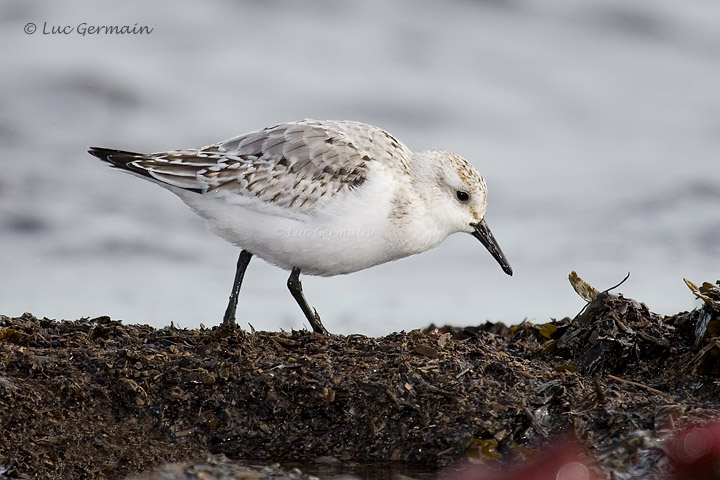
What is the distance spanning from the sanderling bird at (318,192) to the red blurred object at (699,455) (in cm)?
362

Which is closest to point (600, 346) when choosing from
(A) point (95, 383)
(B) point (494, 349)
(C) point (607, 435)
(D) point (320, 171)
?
(B) point (494, 349)

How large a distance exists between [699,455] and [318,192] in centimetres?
389

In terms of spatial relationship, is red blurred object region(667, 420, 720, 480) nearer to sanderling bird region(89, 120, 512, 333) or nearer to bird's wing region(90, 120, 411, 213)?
sanderling bird region(89, 120, 512, 333)

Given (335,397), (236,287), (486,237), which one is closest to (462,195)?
(486,237)

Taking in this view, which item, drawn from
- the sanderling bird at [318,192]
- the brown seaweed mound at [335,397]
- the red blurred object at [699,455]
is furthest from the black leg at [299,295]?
the red blurred object at [699,455]

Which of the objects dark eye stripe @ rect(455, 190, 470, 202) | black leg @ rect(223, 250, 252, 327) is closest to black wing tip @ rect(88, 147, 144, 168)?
black leg @ rect(223, 250, 252, 327)

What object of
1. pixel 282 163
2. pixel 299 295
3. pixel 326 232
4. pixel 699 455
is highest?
pixel 282 163

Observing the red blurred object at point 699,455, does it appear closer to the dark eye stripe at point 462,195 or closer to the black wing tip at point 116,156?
the dark eye stripe at point 462,195

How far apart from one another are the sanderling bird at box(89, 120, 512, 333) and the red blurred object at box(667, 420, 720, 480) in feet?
11.9

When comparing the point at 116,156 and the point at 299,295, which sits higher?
the point at 116,156

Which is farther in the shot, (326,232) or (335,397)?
(326,232)

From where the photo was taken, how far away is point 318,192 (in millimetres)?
5516

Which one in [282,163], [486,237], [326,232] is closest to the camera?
[326,232]

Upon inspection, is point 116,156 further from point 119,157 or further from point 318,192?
point 318,192
